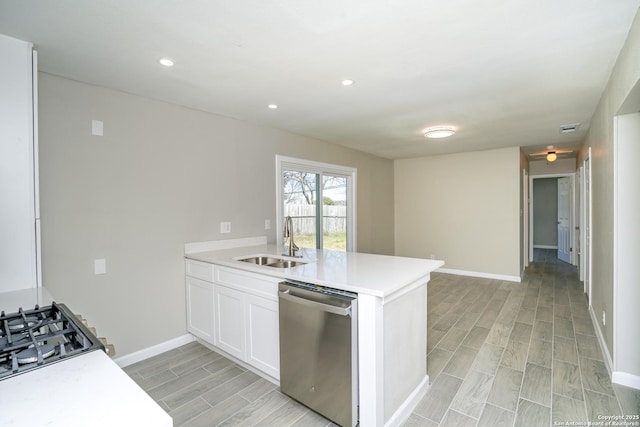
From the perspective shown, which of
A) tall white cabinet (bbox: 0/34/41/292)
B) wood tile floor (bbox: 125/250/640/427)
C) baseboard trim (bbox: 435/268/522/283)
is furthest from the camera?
baseboard trim (bbox: 435/268/522/283)

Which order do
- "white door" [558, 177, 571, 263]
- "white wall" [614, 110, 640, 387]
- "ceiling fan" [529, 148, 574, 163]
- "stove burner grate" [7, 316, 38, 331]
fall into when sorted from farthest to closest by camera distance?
"white door" [558, 177, 571, 263] → "ceiling fan" [529, 148, 574, 163] → "white wall" [614, 110, 640, 387] → "stove burner grate" [7, 316, 38, 331]

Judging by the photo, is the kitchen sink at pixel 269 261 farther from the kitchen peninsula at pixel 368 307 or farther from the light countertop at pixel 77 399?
the light countertop at pixel 77 399

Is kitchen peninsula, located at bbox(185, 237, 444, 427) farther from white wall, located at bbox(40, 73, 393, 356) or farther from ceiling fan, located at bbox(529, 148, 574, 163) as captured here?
ceiling fan, located at bbox(529, 148, 574, 163)

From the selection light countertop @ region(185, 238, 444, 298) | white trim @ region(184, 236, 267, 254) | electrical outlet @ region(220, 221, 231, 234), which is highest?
electrical outlet @ region(220, 221, 231, 234)

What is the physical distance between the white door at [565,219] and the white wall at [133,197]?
284 inches

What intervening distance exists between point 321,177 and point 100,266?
3030 mm

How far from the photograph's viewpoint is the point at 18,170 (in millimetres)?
1706

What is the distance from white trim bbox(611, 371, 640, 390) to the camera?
7.18 ft

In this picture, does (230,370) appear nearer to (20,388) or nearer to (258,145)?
(20,388)

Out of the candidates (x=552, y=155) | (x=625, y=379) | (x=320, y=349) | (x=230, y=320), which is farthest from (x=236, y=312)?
(x=552, y=155)

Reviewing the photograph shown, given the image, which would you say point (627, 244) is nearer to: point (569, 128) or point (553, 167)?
point (569, 128)

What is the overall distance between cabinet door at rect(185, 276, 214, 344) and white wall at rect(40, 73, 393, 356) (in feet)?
0.33

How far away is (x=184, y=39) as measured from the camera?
181 cm

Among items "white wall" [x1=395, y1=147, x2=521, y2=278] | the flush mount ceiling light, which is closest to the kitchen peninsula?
the flush mount ceiling light
